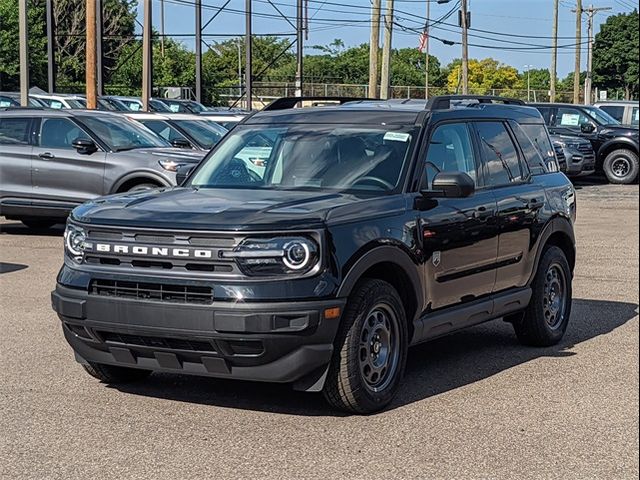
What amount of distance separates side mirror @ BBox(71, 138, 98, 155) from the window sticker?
661 inches

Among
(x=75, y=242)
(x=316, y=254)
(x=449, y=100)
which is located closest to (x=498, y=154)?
(x=449, y=100)

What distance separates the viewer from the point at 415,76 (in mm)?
91062

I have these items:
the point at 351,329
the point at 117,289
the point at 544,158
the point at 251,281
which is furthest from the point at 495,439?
the point at 544,158

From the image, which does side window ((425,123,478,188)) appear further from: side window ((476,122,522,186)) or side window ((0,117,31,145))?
side window ((0,117,31,145))

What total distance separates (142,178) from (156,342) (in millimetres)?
8938

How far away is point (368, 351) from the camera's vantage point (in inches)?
252

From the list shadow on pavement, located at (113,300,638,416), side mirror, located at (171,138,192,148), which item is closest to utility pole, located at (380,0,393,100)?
Answer: side mirror, located at (171,138,192,148)

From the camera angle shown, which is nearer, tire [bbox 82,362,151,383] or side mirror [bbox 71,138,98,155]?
tire [bbox 82,362,151,383]

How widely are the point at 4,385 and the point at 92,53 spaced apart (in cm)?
2026

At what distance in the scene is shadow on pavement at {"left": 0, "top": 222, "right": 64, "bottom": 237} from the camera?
52.7ft

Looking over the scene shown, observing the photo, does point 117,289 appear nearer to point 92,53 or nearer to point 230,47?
point 92,53

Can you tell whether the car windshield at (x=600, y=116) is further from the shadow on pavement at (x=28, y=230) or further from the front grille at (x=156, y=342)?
the front grille at (x=156, y=342)

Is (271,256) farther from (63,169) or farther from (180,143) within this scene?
(180,143)

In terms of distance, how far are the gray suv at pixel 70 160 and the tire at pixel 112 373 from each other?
751 cm
